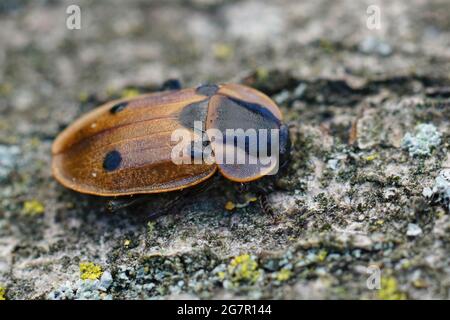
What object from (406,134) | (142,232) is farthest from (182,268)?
(406,134)

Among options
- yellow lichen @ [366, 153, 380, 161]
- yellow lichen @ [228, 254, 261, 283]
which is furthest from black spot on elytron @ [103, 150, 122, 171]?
yellow lichen @ [366, 153, 380, 161]

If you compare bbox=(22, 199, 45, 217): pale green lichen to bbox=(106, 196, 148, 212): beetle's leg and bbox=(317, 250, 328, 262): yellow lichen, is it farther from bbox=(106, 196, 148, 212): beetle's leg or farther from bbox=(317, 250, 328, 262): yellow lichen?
bbox=(317, 250, 328, 262): yellow lichen

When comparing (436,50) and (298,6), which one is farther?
(298,6)

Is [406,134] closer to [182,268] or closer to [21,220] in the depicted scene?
[182,268]

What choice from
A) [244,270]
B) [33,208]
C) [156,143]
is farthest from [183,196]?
[33,208]

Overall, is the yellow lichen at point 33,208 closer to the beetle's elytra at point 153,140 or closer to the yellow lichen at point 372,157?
the beetle's elytra at point 153,140

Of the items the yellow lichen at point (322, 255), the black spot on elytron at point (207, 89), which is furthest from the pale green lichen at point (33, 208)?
the yellow lichen at point (322, 255)

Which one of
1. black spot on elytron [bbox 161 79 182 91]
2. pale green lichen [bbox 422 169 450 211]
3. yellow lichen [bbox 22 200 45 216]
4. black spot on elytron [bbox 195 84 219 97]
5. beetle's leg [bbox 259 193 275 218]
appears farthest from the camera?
black spot on elytron [bbox 161 79 182 91]

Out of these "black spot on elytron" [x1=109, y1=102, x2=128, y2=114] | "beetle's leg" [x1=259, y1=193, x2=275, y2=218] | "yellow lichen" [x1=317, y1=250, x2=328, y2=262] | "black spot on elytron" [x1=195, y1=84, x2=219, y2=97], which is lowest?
"yellow lichen" [x1=317, y1=250, x2=328, y2=262]
